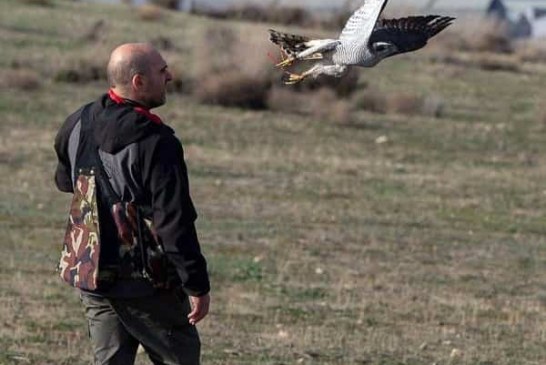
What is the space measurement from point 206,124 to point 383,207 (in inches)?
322

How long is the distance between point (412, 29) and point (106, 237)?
1632 mm

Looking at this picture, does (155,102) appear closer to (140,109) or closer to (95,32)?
(140,109)

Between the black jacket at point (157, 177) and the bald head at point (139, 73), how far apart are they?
0.06 m

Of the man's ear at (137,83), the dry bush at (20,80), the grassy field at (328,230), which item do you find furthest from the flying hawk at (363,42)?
the dry bush at (20,80)

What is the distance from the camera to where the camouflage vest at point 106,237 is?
20.9 ft

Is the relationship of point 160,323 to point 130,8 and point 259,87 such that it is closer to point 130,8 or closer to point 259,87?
point 259,87

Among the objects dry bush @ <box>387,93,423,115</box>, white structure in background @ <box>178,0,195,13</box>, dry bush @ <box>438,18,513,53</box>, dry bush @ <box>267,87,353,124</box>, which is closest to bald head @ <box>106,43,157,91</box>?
dry bush @ <box>267,87,353,124</box>

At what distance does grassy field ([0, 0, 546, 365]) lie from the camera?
10.6 m

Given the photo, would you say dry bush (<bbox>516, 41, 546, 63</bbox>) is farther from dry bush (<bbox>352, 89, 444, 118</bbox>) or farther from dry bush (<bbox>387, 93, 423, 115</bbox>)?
dry bush (<bbox>387, 93, 423, 115</bbox>)

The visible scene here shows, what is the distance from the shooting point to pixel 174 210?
621 cm

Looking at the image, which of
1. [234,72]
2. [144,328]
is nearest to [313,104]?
[234,72]

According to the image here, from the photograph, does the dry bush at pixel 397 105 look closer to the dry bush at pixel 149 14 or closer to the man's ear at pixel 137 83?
the dry bush at pixel 149 14

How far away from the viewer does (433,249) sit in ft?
50.6

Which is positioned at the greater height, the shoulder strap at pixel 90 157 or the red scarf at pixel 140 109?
the red scarf at pixel 140 109
